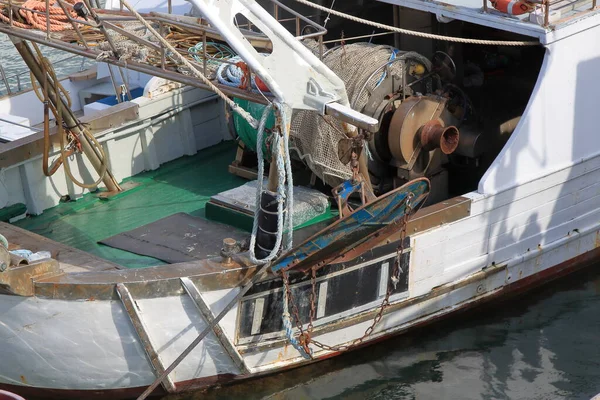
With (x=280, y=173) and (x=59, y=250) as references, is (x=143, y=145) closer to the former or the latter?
(x=59, y=250)

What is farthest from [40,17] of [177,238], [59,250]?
[177,238]

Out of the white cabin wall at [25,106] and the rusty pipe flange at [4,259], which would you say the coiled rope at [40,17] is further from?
the white cabin wall at [25,106]

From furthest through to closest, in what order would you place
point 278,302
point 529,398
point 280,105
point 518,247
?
1. point 518,247
2. point 529,398
3. point 278,302
4. point 280,105

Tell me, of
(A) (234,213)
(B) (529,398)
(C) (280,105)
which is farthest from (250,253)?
(B) (529,398)

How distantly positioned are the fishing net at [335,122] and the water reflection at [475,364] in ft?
5.56

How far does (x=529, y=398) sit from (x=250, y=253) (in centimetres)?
276

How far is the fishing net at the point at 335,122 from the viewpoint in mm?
8586

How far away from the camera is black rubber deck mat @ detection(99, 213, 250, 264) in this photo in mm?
8391

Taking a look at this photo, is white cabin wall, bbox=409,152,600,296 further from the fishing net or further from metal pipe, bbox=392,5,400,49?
metal pipe, bbox=392,5,400,49

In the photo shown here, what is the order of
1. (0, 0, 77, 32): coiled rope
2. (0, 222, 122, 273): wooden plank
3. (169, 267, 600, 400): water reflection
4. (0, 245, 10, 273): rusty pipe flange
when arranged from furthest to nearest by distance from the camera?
(0, 0, 77, 32): coiled rope < (169, 267, 600, 400): water reflection < (0, 222, 122, 273): wooden plank < (0, 245, 10, 273): rusty pipe flange

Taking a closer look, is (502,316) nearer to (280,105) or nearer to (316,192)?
(316,192)

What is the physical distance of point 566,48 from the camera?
8312 millimetres

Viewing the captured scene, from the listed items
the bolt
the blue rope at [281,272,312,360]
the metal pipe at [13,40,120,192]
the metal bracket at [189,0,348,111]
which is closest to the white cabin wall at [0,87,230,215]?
the metal pipe at [13,40,120,192]

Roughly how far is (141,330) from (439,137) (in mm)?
3153
